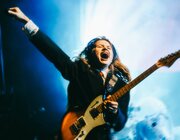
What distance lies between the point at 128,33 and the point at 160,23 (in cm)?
21

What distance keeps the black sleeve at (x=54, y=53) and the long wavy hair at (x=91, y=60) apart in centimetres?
11

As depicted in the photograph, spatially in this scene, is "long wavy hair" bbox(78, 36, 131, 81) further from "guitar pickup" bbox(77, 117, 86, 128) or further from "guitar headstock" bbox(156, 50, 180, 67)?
"guitar pickup" bbox(77, 117, 86, 128)

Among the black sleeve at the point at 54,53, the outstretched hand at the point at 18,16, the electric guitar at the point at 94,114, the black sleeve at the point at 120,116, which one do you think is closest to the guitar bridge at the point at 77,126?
the electric guitar at the point at 94,114

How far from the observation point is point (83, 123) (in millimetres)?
2111

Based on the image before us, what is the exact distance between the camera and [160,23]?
2332 mm

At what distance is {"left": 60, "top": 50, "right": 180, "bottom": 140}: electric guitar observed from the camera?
2.09 meters

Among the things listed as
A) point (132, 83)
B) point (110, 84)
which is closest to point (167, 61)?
point (132, 83)

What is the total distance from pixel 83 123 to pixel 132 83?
363 millimetres

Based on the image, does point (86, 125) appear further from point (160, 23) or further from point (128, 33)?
point (160, 23)

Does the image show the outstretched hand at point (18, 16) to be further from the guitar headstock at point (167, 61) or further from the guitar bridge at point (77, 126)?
the guitar headstock at point (167, 61)

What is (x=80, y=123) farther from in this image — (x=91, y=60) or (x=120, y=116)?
(x=91, y=60)

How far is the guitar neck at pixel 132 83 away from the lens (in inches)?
81.8

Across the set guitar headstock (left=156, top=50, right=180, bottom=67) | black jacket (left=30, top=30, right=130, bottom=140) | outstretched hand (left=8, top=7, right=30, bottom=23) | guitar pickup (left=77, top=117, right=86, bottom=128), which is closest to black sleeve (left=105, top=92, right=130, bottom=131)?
black jacket (left=30, top=30, right=130, bottom=140)

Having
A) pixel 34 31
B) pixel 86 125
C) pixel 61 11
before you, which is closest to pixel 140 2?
pixel 61 11
